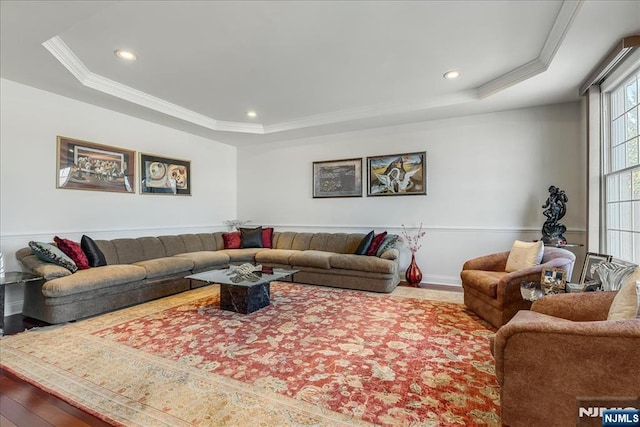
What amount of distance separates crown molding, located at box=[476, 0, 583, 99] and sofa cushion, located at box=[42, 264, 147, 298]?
194 inches

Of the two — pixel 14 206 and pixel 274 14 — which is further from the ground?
pixel 274 14

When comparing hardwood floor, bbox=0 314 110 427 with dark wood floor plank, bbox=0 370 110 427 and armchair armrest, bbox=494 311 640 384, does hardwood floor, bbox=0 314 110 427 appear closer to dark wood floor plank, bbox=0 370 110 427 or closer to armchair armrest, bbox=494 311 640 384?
dark wood floor plank, bbox=0 370 110 427

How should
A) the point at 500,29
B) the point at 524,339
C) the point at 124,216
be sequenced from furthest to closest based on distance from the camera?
the point at 124,216, the point at 500,29, the point at 524,339

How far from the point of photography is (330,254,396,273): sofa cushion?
13.9ft

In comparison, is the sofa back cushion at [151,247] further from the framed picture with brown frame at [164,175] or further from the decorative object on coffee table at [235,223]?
the decorative object on coffee table at [235,223]

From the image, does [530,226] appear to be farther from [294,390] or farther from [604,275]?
[294,390]

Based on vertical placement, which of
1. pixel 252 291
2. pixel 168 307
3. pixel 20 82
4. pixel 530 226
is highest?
pixel 20 82

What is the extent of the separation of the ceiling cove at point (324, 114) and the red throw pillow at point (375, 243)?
192 cm

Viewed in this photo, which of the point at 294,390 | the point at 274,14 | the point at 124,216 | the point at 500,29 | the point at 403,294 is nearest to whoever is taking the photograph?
the point at 294,390

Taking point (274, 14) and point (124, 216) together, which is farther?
point (124, 216)

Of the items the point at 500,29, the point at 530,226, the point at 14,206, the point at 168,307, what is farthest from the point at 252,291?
the point at 530,226

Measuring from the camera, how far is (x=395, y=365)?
222 centimetres

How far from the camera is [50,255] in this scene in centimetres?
315

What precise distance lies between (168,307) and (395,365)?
2.78 metres
